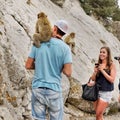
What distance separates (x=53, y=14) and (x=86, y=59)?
2560 mm

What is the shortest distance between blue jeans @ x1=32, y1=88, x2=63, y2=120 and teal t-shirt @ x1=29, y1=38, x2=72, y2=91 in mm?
87

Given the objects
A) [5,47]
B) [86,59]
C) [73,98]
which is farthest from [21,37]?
[86,59]

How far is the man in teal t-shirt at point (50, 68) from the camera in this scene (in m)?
5.68

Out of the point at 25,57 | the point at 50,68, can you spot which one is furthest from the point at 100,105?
the point at 50,68

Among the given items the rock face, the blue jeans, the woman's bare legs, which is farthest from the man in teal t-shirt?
the woman's bare legs

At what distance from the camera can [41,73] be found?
5.70 meters

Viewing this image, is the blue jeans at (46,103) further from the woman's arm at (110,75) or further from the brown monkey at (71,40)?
the brown monkey at (71,40)

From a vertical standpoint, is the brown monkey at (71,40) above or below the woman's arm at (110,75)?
above

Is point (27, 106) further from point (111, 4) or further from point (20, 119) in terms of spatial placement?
point (111, 4)

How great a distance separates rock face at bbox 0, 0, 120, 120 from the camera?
8.72 m

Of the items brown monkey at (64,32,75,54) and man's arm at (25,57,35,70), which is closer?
man's arm at (25,57,35,70)

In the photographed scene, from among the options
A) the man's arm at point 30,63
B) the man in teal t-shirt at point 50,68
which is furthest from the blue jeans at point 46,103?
the man's arm at point 30,63

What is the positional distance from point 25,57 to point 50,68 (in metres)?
4.34

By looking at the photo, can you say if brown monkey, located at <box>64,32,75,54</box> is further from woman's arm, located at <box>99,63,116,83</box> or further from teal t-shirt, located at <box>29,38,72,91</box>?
teal t-shirt, located at <box>29,38,72,91</box>
